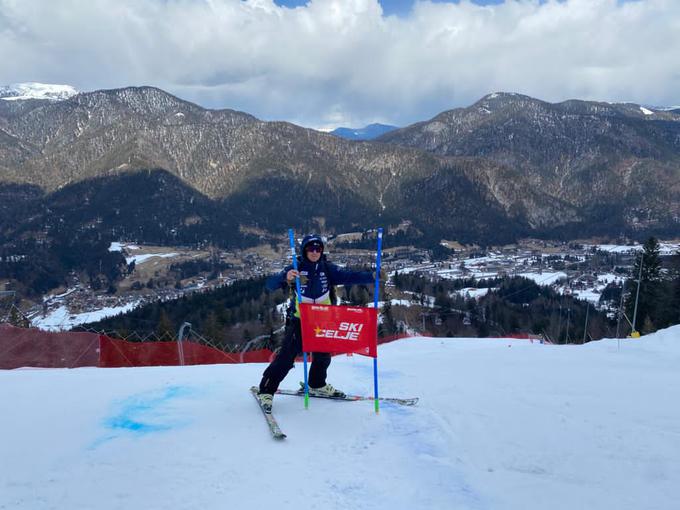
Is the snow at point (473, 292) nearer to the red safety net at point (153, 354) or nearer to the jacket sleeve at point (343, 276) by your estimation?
the red safety net at point (153, 354)

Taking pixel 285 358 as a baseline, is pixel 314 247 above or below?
above

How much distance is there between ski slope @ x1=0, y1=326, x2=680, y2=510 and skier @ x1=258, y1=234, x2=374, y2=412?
298 millimetres

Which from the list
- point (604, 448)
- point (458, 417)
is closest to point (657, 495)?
point (604, 448)

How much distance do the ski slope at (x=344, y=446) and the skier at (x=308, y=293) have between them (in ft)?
0.98

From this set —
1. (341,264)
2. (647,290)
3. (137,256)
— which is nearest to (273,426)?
(647,290)

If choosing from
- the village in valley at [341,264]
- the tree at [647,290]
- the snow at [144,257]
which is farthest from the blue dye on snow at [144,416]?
the snow at [144,257]

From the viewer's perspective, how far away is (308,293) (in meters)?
6.31

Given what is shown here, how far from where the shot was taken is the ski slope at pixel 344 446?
399 centimetres

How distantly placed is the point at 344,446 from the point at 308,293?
198 centimetres

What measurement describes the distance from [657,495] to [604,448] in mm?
830

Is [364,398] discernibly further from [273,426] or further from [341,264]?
[341,264]

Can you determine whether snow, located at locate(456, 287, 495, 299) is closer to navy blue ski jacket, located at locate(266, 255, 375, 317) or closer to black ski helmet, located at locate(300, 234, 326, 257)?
navy blue ski jacket, located at locate(266, 255, 375, 317)

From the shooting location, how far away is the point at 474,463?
4.64 metres

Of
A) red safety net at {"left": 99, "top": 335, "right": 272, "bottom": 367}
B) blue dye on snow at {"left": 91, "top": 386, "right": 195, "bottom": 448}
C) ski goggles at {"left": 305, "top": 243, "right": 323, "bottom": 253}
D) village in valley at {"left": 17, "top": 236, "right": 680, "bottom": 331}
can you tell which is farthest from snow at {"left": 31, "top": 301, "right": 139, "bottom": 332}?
ski goggles at {"left": 305, "top": 243, "right": 323, "bottom": 253}
